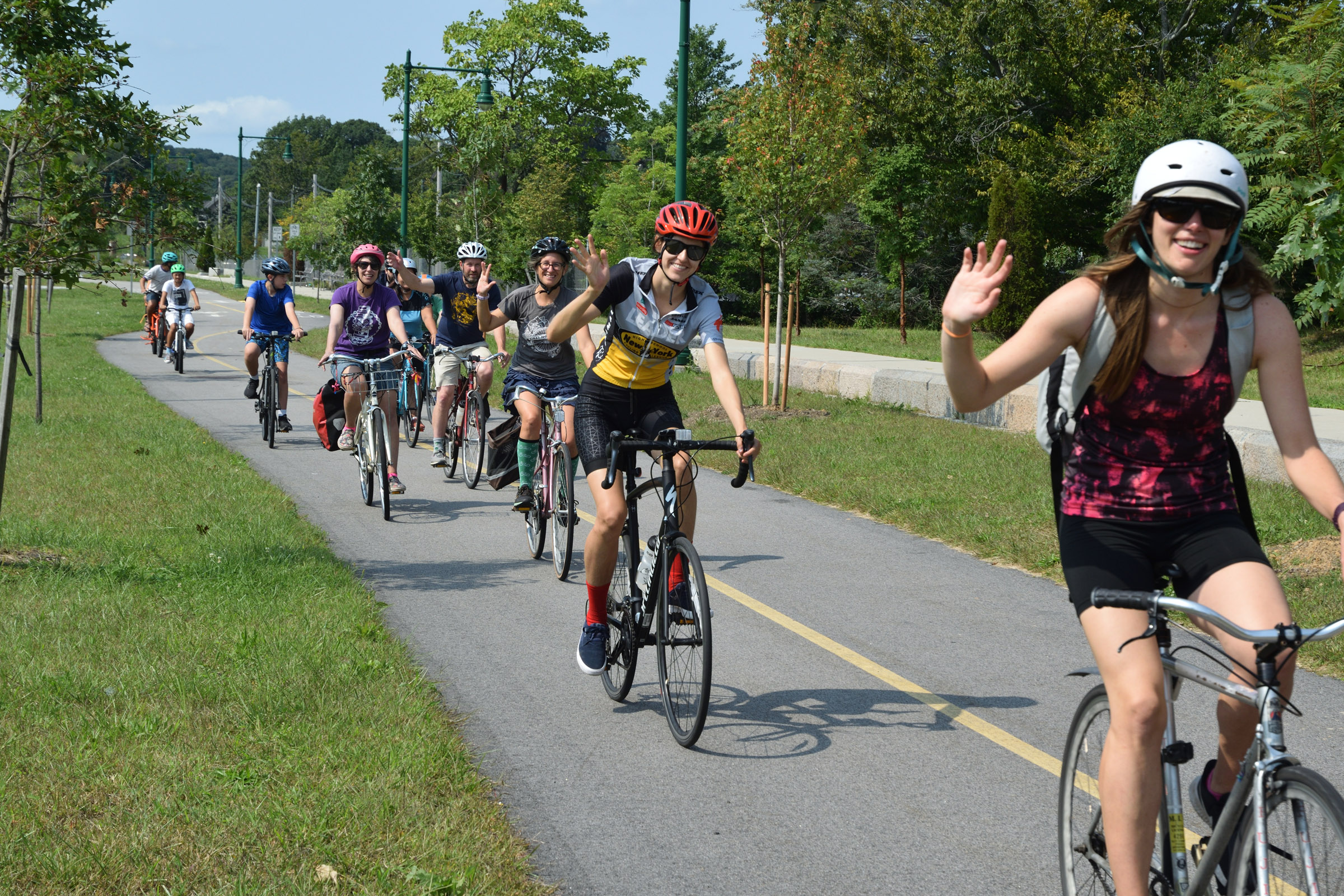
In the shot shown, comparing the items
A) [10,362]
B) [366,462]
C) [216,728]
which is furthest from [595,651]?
[366,462]

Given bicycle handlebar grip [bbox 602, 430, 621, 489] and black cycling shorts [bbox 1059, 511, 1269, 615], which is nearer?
black cycling shorts [bbox 1059, 511, 1269, 615]

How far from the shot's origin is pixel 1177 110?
84.3ft

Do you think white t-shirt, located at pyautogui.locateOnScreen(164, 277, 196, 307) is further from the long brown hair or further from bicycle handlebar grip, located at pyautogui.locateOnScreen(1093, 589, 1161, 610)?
bicycle handlebar grip, located at pyautogui.locateOnScreen(1093, 589, 1161, 610)

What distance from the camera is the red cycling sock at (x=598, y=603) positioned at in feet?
18.9

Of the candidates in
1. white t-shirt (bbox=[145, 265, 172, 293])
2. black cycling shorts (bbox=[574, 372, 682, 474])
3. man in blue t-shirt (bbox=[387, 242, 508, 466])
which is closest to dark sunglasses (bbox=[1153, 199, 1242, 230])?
black cycling shorts (bbox=[574, 372, 682, 474])

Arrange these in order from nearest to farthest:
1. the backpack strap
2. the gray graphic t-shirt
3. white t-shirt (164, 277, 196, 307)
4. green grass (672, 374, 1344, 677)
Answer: the backpack strap → green grass (672, 374, 1344, 677) → the gray graphic t-shirt → white t-shirt (164, 277, 196, 307)

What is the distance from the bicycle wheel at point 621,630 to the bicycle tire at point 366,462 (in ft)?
17.5

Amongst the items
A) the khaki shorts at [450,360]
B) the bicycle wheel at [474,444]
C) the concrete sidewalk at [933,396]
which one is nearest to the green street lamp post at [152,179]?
the bicycle wheel at [474,444]

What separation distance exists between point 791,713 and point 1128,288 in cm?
297

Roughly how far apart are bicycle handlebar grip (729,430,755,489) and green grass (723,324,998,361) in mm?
18849

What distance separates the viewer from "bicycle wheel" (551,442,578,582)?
8.20 meters

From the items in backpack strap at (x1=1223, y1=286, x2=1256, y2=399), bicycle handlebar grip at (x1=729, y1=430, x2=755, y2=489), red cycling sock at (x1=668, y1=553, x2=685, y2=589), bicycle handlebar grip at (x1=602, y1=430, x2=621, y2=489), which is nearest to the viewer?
backpack strap at (x1=1223, y1=286, x2=1256, y2=399)

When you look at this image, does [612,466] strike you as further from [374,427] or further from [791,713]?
[374,427]

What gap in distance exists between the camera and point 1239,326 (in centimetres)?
317
